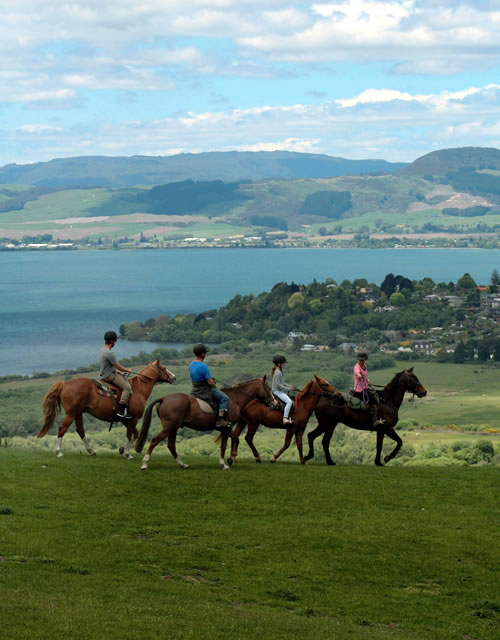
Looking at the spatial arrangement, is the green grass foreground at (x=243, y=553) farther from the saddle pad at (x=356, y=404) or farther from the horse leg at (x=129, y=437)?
the saddle pad at (x=356, y=404)

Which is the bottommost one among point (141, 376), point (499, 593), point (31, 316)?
point (31, 316)

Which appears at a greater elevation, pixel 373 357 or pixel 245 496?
pixel 245 496

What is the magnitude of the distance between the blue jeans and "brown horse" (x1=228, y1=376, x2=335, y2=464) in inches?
60.0

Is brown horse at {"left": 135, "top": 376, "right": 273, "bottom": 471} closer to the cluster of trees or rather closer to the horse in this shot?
the horse

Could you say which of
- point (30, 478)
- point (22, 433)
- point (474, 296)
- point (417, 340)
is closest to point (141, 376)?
point (30, 478)

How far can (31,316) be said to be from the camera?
598 ft

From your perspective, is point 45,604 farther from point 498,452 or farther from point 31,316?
point 31,316

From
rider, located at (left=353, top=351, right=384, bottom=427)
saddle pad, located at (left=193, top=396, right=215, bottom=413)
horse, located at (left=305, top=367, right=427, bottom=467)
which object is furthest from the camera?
horse, located at (left=305, top=367, right=427, bottom=467)

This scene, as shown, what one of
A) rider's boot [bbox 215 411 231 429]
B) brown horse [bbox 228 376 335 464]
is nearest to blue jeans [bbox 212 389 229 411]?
rider's boot [bbox 215 411 231 429]

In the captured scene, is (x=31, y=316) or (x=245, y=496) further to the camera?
(x=31, y=316)

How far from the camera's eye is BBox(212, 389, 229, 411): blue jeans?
1741cm

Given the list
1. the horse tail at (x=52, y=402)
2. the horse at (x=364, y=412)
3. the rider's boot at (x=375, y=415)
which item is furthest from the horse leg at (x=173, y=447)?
the rider's boot at (x=375, y=415)

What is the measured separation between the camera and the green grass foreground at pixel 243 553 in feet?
33.1

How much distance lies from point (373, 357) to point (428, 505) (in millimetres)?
101160
